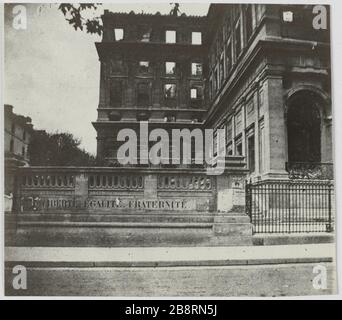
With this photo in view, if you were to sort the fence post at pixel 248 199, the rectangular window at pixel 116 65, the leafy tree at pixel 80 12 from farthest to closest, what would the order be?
the rectangular window at pixel 116 65
the fence post at pixel 248 199
the leafy tree at pixel 80 12

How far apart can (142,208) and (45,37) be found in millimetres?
4256

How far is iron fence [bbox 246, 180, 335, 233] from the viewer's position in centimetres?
930

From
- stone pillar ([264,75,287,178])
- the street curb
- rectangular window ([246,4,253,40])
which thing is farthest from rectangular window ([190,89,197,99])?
the street curb

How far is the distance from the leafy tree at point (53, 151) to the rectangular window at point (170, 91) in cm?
333

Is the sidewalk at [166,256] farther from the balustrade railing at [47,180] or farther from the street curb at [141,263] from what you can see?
the balustrade railing at [47,180]

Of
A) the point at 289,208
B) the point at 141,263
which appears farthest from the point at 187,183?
the point at 289,208

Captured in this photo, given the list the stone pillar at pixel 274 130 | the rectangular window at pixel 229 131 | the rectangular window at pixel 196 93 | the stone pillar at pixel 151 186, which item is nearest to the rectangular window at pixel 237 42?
the rectangular window at pixel 229 131

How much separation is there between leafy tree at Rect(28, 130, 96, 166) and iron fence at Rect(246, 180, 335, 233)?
4100 mm

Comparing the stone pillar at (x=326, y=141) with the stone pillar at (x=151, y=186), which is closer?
the stone pillar at (x=151, y=186)

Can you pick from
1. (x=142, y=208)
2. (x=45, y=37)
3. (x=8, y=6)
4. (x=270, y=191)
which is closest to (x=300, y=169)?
(x=270, y=191)

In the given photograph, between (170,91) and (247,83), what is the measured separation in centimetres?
262

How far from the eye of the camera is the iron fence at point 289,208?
9.30 meters

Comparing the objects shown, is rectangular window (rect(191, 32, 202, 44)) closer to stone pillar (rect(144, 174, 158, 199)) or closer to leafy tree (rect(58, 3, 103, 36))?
leafy tree (rect(58, 3, 103, 36))

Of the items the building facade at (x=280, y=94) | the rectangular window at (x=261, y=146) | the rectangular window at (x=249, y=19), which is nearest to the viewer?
the building facade at (x=280, y=94)
